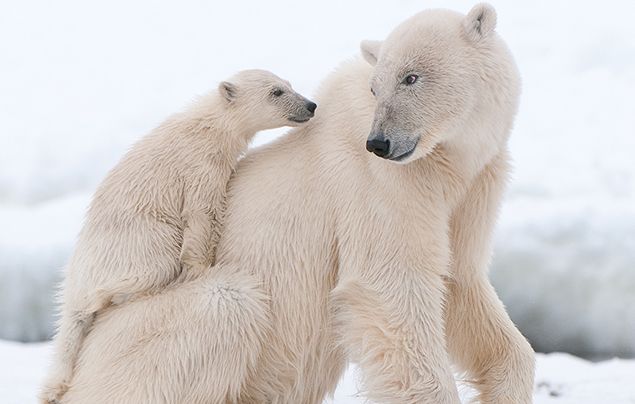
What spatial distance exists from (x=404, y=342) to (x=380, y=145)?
0.71 meters

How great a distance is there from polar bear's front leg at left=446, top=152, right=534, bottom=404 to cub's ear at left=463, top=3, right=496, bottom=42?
486mm

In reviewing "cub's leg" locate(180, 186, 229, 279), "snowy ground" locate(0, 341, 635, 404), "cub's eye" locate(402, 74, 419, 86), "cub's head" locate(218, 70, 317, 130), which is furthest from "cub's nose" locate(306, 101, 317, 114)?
"snowy ground" locate(0, 341, 635, 404)

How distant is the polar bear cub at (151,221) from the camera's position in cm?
349

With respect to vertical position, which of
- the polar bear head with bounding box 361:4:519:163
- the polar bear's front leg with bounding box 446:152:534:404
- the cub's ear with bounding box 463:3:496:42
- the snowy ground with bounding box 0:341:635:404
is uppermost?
the cub's ear with bounding box 463:3:496:42

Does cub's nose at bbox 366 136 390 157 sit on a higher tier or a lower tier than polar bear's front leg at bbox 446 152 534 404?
higher

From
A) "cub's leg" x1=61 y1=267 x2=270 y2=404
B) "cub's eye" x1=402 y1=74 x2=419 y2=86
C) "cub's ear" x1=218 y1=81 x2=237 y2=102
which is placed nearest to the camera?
"cub's eye" x1=402 y1=74 x2=419 y2=86

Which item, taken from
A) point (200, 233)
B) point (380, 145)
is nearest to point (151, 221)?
point (200, 233)

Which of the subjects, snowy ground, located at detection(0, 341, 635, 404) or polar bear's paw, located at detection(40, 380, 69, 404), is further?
snowy ground, located at detection(0, 341, 635, 404)

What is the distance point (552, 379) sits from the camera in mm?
5062

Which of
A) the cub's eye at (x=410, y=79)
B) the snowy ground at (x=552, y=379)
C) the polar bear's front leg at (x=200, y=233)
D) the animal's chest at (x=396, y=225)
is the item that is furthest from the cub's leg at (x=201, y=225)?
the snowy ground at (x=552, y=379)

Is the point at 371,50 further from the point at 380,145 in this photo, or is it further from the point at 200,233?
the point at 200,233

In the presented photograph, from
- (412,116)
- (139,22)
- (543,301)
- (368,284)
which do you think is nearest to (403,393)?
(368,284)

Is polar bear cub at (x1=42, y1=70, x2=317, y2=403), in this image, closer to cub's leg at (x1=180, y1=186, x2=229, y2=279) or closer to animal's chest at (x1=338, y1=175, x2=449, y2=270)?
→ cub's leg at (x1=180, y1=186, x2=229, y2=279)

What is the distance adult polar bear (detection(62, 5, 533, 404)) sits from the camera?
3.31 metres
